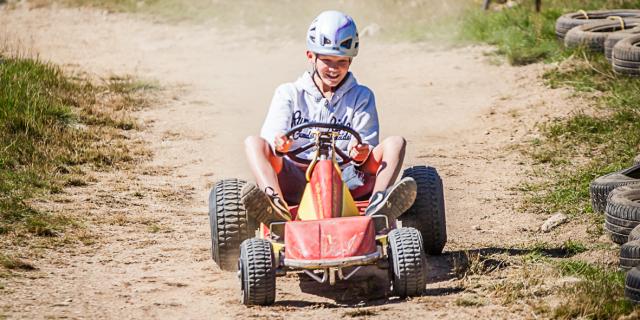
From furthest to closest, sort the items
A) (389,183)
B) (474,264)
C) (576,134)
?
(576,134) < (389,183) < (474,264)

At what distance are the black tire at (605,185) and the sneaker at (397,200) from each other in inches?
70.3

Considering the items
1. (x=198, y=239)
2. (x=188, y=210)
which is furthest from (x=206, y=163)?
(x=198, y=239)

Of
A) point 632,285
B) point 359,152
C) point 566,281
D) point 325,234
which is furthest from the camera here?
point 359,152

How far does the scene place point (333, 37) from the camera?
696 centimetres

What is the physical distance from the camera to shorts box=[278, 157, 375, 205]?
700cm

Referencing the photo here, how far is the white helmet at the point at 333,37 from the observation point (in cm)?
697

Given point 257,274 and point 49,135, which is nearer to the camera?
point 257,274

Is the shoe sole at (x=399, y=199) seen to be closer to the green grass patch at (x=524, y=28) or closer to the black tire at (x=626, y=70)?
the black tire at (x=626, y=70)

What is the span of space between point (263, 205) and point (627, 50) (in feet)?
20.4

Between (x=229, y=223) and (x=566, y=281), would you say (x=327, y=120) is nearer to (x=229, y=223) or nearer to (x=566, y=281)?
(x=229, y=223)

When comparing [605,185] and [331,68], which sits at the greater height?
[331,68]

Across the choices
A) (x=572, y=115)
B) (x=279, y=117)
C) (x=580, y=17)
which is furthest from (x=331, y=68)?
(x=580, y=17)

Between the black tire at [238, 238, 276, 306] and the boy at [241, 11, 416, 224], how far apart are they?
0.65 meters

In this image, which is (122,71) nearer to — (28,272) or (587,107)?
(587,107)
